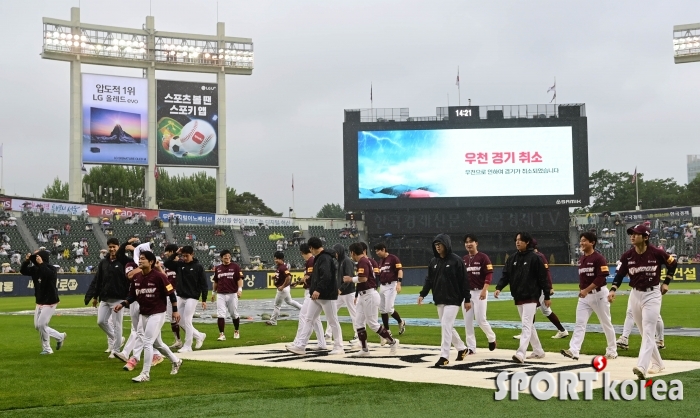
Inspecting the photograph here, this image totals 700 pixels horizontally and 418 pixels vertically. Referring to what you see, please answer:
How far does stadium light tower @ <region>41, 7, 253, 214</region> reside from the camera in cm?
5856

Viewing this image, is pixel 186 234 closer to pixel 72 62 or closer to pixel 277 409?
pixel 72 62

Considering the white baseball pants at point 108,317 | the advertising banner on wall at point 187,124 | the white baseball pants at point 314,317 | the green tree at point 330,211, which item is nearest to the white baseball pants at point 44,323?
the white baseball pants at point 108,317

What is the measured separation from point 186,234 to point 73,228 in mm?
8707

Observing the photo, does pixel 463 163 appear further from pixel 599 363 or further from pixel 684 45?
pixel 599 363

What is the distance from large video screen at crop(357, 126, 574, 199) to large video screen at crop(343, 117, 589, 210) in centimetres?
7

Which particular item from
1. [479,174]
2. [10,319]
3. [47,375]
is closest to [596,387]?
[47,375]

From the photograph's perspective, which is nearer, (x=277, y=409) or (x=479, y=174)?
(x=277, y=409)

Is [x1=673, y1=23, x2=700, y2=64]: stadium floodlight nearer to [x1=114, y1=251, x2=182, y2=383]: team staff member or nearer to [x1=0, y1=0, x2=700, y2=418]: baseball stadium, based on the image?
[x1=0, y1=0, x2=700, y2=418]: baseball stadium

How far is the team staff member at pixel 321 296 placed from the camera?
15.3 metres

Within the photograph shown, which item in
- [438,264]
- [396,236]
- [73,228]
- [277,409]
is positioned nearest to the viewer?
[277,409]

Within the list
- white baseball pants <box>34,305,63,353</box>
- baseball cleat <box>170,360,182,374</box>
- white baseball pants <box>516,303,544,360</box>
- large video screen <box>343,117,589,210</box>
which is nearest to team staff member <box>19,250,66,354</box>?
white baseball pants <box>34,305,63,353</box>

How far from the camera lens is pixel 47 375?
1321 centimetres

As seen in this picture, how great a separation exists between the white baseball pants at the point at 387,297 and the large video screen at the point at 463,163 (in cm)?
4148

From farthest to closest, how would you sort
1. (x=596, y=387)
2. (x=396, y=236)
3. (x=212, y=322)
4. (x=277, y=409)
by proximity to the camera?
(x=396, y=236) < (x=212, y=322) < (x=596, y=387) < (x=277, y=409)
